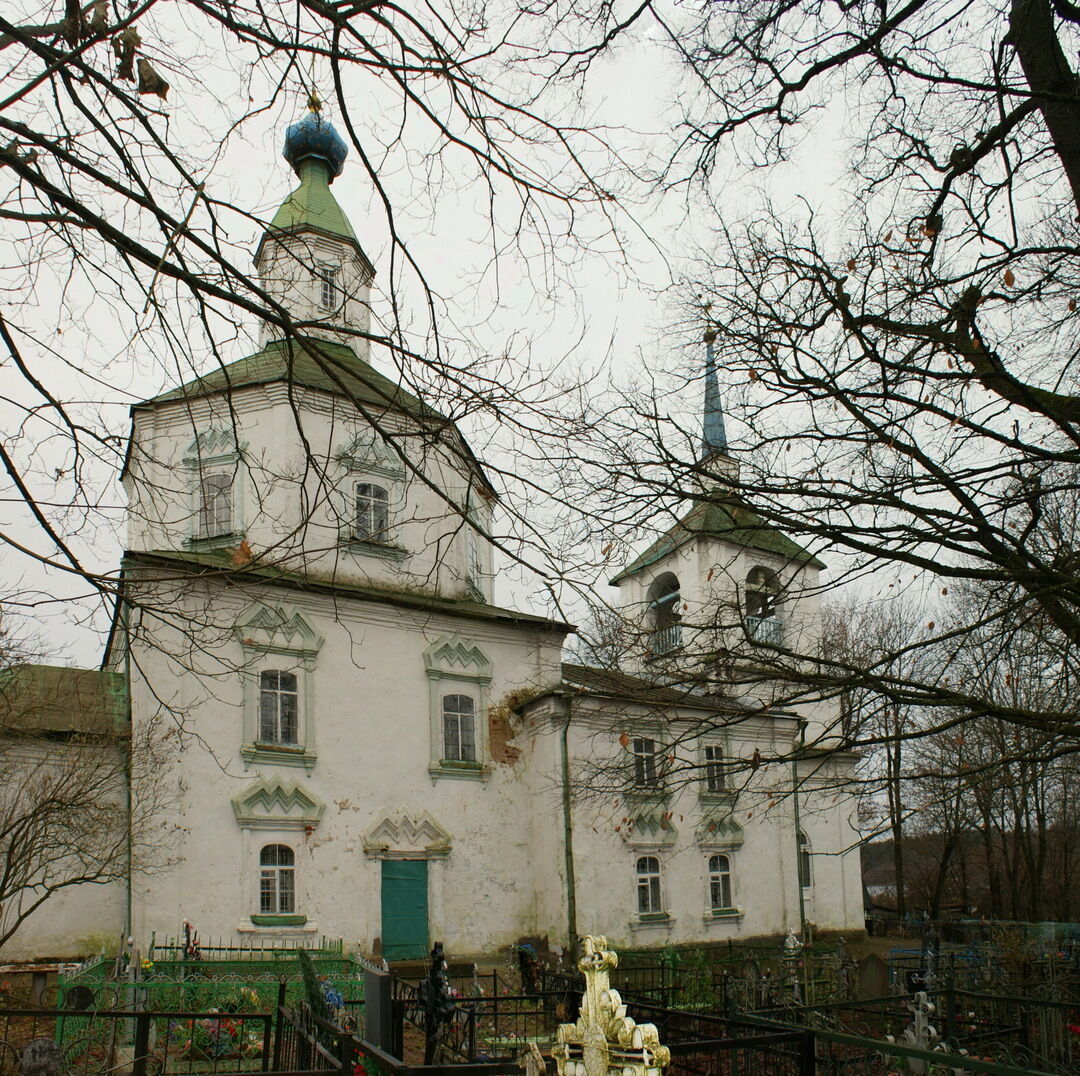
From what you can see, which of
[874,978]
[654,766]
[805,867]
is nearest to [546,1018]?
[654,766]

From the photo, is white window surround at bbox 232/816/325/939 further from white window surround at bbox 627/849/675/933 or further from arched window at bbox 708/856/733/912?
arched window at bbox 708/856/733/912

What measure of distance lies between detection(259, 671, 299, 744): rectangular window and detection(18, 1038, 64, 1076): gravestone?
11.6 meters

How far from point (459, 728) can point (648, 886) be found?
5.47 metres

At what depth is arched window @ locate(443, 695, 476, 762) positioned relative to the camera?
806 inches

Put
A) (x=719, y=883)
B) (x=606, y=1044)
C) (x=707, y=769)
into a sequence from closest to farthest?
(x=606, y=1044) < (x=719, y=883) < (x=707, y=769)

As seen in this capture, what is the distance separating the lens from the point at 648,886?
21375 mm

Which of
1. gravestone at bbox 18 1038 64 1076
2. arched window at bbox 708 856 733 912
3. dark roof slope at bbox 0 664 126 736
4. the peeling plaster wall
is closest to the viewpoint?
gravestone at bbox 18 1038 64 1076

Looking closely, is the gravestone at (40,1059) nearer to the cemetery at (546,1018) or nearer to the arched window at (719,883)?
the cemetery at (546,1018)

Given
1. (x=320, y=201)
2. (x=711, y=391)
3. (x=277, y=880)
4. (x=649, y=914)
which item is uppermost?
(x=320, y=201)

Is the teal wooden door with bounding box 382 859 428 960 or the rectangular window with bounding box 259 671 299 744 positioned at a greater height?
the rectangular window with bounding box 259 671 299 744

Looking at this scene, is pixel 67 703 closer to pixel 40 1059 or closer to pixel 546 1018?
pixel 546 1018

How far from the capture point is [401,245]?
15.5 feet

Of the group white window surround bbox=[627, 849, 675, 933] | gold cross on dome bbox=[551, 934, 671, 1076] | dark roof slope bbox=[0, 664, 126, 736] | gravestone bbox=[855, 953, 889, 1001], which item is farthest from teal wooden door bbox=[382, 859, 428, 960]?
gold cross on dome bbox=[551, 934, 671, 1076]

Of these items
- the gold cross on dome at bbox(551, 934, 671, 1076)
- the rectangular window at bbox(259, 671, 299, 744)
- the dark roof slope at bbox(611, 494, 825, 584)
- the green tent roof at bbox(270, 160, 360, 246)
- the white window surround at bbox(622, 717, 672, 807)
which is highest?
the green tent roof at bbox(270, 160, 360, 246)
